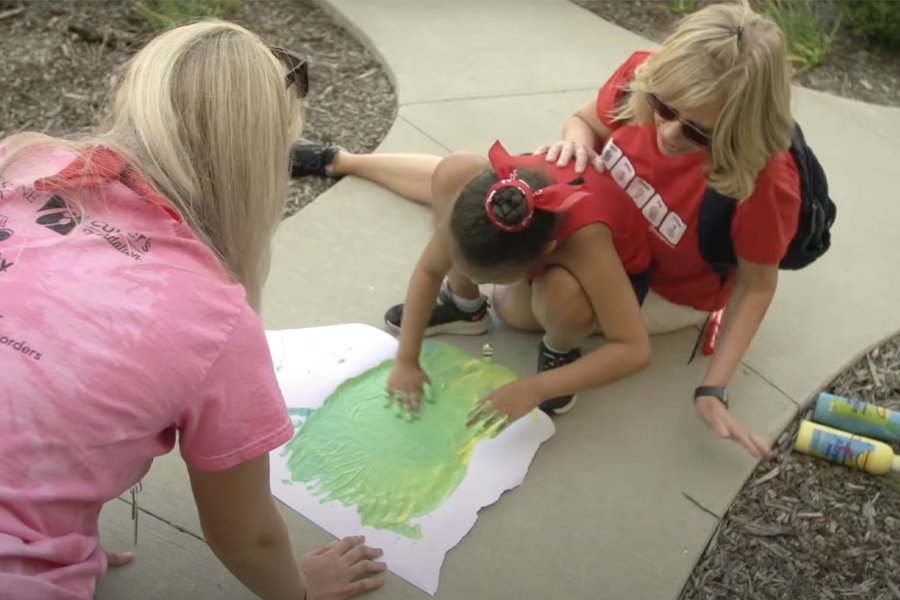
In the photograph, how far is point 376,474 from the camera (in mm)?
2191

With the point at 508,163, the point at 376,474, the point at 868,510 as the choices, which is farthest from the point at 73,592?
the point at 868,510

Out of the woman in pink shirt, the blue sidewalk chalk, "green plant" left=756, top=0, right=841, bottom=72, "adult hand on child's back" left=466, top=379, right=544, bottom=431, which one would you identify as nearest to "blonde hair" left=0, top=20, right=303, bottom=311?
the woman in pink shirt

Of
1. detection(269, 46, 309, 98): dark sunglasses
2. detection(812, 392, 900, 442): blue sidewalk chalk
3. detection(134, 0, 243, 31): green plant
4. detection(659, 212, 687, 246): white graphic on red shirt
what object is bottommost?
detection(812, 392, 900, 442): blue sidewalk chalk

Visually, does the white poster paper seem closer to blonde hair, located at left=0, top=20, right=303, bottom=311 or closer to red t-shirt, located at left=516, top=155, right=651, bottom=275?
red t-shirt, located at left=516, top=155, right=651, bottom=275

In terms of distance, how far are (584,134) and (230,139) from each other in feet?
4.77

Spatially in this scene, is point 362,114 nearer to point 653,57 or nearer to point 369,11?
point 369,11

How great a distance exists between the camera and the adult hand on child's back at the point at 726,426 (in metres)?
2.17

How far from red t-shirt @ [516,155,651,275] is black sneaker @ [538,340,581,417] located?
308mm

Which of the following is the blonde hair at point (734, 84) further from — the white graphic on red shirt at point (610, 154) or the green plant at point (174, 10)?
the green plant at point (174, 10)

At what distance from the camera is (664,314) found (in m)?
2.60

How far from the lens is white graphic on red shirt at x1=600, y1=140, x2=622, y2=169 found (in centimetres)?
237

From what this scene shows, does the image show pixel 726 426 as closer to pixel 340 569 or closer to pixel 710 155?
pixel 710 155

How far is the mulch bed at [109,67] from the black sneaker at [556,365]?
114cm

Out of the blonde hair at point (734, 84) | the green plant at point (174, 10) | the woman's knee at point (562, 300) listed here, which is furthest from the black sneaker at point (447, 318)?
the green plant at point (174, 10)
